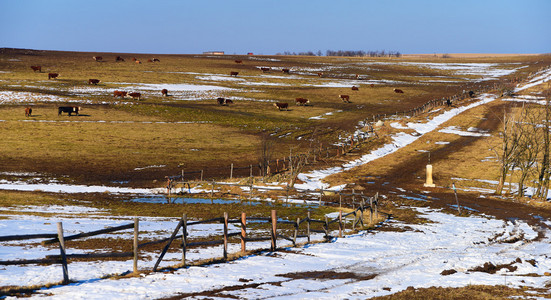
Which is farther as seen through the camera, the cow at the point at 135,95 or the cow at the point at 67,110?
the cow at the point at 135,95

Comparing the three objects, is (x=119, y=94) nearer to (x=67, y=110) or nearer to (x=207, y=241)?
(x=67, y=110)

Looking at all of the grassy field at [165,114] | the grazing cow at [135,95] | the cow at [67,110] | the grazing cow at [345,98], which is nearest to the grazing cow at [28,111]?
the grassy field at [165,114]

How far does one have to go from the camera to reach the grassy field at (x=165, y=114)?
47938mm

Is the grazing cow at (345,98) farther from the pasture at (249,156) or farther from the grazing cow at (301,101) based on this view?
the grazing cow at (301,101)

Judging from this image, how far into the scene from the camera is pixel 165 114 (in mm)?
67625

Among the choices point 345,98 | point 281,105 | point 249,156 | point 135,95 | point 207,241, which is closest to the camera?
point 207,241

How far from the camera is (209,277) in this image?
629 inches

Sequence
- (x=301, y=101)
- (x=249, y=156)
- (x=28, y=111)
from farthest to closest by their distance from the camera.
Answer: (x=301, y=101) < (x=28, y=111) < (x=249, y=156)

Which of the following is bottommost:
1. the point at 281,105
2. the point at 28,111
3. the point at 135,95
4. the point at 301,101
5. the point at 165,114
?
the point at 165,114

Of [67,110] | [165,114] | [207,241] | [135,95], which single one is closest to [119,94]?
[135,95]

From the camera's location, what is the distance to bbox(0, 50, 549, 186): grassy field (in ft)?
157

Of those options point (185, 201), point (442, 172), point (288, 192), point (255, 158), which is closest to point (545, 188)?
point (442, 172)

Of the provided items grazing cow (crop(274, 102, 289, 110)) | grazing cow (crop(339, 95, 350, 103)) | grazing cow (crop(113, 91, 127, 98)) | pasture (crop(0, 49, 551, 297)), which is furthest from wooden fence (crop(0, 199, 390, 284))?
grazing cow (crop(339, 95, 350, 103))

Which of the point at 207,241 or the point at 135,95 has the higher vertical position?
the point at 135,95
